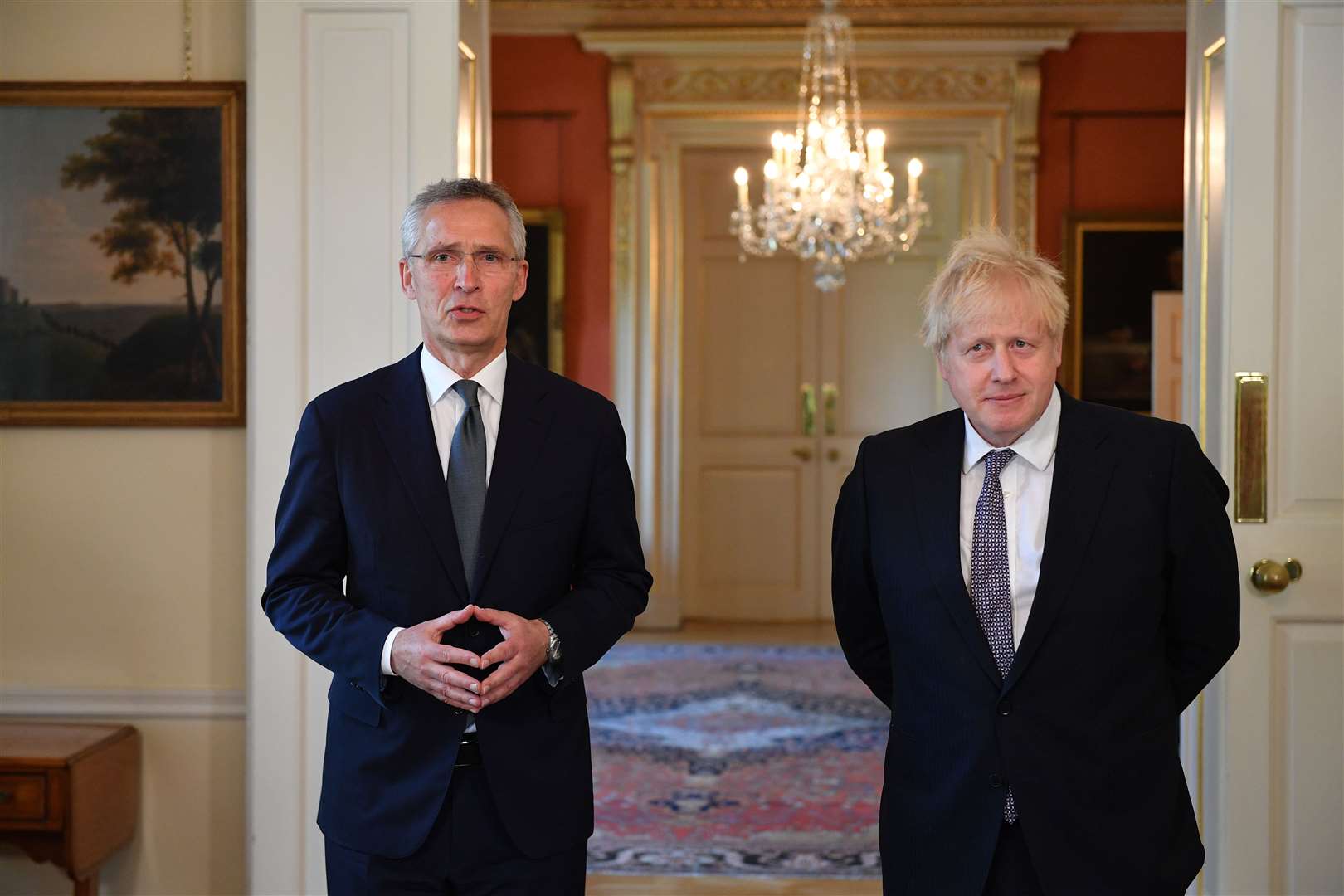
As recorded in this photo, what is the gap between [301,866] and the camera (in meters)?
3.01

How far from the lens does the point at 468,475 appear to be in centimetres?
200

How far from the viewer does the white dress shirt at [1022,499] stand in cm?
186

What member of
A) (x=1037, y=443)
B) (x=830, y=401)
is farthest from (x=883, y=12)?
(x=1037, y=443)

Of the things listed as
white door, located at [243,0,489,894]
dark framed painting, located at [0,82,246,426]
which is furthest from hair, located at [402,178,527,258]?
dark framed painting, located at [0,82,246,426]

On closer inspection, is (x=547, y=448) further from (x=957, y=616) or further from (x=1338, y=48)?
(x=1338, y=48)

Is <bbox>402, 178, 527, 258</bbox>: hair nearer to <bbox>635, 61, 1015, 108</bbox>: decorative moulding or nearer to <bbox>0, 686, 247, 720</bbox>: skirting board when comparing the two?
<bbox>0, 686, 247, 720</bbox>: skirting board

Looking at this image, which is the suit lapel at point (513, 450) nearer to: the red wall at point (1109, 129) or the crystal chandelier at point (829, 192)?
the crystal chandelier at point (829, 192)

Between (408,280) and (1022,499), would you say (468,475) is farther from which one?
(1022,499)

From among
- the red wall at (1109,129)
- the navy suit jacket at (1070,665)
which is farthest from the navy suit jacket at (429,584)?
the red wall at (1109,129)

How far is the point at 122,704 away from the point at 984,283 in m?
2.36

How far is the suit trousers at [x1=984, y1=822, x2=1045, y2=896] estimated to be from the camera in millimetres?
1826

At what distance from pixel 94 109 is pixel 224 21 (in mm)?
380

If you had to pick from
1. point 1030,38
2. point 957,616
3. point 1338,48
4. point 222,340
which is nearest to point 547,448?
point 957,616

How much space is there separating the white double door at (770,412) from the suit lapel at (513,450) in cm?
621
